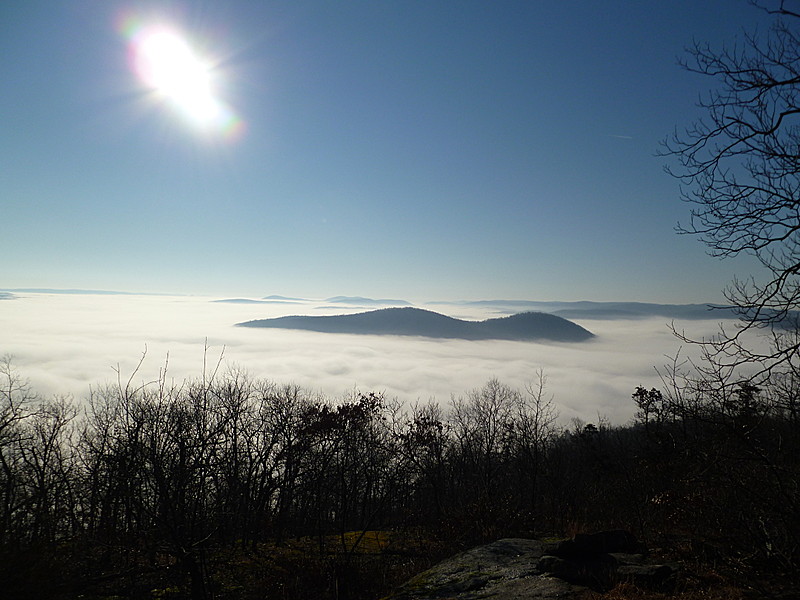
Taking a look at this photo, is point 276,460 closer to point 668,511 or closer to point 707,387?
point 668,511

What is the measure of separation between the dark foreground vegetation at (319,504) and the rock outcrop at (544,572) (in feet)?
4.28

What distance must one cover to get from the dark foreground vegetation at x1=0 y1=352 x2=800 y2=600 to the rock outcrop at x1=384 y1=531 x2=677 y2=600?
4.28ft

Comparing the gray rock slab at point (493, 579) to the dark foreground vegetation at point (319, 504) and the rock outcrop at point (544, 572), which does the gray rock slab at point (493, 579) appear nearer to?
the rock outcrop at point (544, 572)

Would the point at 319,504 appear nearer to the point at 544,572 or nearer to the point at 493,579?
the point at 493,579

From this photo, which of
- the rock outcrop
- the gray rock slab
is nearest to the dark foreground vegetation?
the rock outcrop

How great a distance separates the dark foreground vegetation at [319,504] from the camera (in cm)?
770

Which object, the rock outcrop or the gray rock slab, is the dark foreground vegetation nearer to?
the rock outcrop

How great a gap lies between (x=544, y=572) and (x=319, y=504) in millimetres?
19679

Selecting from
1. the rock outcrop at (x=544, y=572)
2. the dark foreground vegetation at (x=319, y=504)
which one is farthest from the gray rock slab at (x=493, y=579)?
the dark foreground vegetation at (x=319, y=504)

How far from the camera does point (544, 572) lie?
10328 mm

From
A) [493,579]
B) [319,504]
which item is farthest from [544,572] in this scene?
[319,504]

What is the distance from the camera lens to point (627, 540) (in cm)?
1117

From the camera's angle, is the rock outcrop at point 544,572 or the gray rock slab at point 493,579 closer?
the rock outcrop at point 544,572

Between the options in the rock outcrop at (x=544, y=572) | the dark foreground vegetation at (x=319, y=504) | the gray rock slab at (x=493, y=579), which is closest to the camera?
the dark foreground vegetation at (x=319, y=504)
